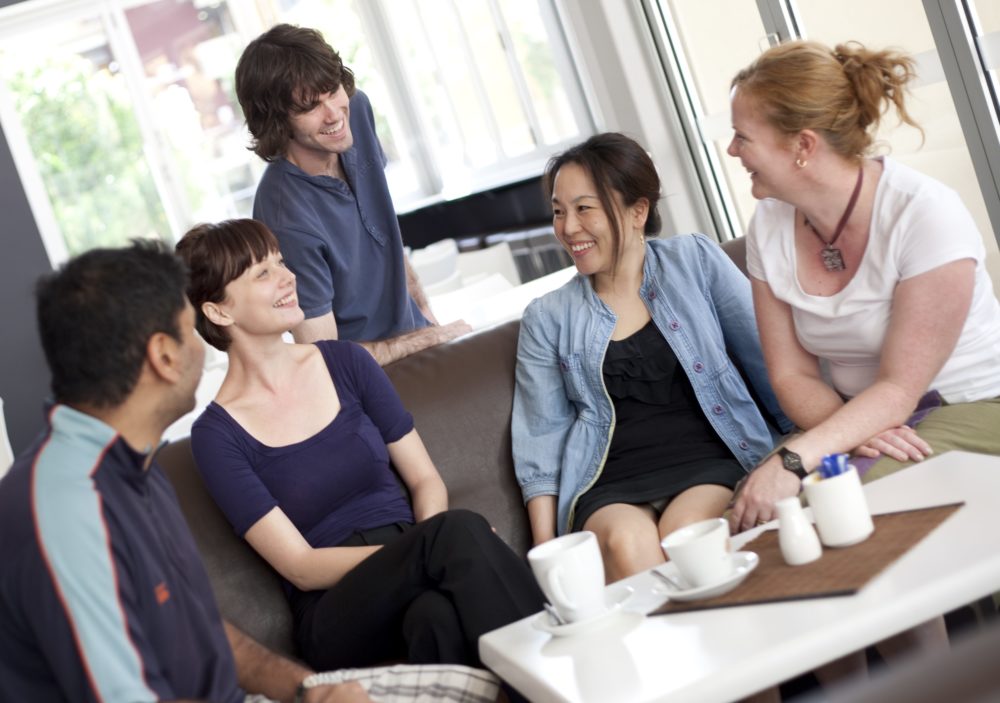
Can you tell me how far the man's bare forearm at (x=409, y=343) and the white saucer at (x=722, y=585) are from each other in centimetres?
131

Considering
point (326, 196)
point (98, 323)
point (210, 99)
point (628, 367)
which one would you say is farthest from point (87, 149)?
point (98, 323)

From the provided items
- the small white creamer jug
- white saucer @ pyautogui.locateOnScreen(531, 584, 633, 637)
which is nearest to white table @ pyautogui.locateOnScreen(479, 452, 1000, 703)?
white saucer @ pyautogui.locateOnScreen(531, 584, 633, 637)

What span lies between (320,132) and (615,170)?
69cm

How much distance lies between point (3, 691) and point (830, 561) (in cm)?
102

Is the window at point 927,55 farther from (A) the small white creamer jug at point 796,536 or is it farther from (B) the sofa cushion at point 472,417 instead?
(A) the small white creamer jug at point 796,536

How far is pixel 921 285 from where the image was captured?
6.60ft


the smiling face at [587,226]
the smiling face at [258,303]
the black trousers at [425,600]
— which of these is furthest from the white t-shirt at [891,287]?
the smiling face at [258,303]

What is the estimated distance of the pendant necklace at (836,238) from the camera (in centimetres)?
214

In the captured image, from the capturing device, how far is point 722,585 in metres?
1.44

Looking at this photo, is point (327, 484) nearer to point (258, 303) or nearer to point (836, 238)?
point (258, 303)

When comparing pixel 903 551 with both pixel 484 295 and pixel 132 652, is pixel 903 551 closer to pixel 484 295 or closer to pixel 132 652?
pixel 132 652

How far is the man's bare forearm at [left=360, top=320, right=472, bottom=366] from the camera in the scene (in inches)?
107

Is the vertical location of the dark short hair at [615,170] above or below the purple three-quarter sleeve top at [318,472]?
above

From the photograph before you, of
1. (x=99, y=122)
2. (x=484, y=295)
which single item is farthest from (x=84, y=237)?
(x=484, y=295)
